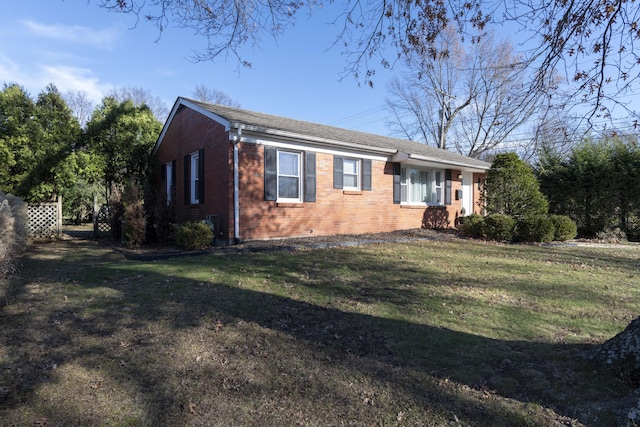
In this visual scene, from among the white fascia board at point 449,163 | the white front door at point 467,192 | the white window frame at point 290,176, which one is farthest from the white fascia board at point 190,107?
the white front door at point 467,192

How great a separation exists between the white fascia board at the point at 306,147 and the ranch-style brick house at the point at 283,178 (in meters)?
0.03

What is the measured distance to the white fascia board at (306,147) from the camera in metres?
10.4

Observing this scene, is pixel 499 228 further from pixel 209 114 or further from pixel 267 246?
pixel 209 114

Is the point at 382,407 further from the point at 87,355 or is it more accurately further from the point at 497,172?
the point at 497,172

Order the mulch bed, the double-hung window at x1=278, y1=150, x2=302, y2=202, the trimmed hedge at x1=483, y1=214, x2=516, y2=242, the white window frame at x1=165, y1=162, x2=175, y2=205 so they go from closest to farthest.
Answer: the mulch bed → the double-hung window at x1=278, y1=150, x2=302, y2=202 → the trimmed hedge at x1=483, y1=214, x2=516, y2=242 → the white window frame at x1=165, y1=162, x2=175, y2=205

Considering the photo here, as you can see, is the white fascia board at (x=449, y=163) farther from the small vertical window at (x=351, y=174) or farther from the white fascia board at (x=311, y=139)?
the small vertical window at (x=351, y=174)

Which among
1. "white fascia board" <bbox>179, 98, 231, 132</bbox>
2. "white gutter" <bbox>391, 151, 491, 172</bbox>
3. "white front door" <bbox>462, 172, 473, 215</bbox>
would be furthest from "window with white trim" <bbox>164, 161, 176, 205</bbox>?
"white front door" <bbox>462, 172, 473, 215</bbox>

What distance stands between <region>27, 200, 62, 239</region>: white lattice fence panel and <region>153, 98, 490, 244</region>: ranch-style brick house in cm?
347

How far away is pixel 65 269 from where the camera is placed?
6.85 meters

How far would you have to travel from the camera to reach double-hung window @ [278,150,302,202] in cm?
1116

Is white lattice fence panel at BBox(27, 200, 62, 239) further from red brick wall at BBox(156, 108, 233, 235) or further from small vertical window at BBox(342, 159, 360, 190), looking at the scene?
small vertical window at BBox(342, 159, 360, 190)

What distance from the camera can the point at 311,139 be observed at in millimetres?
11289

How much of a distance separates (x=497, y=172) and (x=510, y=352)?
12.1m

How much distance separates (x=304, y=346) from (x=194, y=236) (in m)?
6.58
